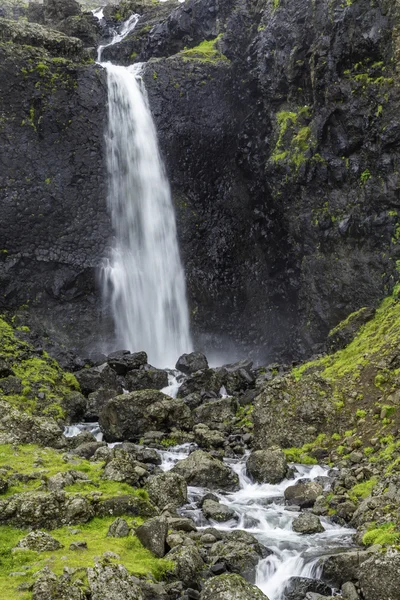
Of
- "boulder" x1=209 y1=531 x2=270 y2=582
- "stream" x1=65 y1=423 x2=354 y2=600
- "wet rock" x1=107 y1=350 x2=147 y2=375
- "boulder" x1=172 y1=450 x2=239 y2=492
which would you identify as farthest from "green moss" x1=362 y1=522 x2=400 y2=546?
"wet rock" x1=107 y1=350 x2=147 y2=375

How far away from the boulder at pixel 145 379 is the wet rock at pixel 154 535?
47.3ft

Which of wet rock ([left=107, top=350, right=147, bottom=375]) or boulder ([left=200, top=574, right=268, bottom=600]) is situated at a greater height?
wet rock ([left=107, top=350, right=147, bottom=375])

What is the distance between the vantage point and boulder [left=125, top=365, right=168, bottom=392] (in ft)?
80.7

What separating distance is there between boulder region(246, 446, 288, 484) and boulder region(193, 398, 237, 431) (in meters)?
4.38

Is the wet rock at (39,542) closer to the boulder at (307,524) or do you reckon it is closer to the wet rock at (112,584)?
the wet rock at (112,584)

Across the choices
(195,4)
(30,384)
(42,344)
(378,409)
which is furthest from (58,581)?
(195,4)

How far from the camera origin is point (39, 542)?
30.3ft

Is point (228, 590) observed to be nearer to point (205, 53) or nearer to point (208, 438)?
point (208, 438)

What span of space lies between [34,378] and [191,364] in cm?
764

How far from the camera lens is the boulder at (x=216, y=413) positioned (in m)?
20.2

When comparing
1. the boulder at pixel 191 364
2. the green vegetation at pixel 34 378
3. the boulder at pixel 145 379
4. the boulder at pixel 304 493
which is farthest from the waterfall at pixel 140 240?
the boulder at pixel 304 493

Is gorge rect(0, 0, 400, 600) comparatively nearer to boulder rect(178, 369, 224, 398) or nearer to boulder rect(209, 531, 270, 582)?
boulder rect(209, 531, 270, 582)

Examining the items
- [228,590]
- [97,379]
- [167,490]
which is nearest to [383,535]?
[228,590]

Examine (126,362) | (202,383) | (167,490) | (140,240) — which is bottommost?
(167,490)
